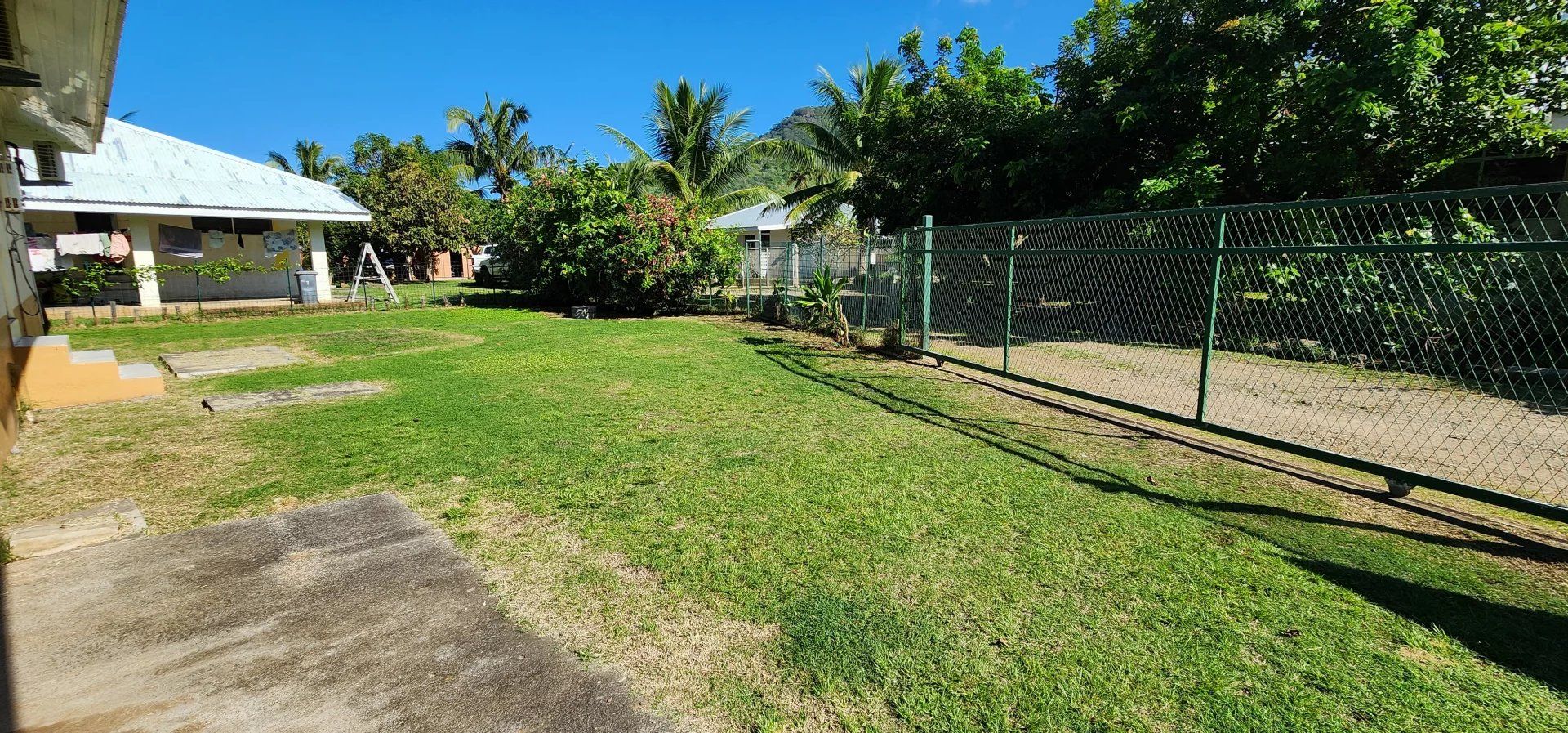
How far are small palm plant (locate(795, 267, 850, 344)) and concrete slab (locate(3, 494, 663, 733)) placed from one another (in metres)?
8.20

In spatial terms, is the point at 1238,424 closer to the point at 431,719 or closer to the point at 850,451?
the point at 850,451

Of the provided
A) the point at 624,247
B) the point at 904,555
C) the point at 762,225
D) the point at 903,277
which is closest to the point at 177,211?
the point at 624,247

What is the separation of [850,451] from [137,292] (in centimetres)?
2246

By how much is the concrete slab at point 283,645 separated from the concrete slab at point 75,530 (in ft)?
0.45

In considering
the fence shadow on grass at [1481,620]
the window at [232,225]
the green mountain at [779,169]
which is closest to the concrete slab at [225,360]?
the window at [232,225]

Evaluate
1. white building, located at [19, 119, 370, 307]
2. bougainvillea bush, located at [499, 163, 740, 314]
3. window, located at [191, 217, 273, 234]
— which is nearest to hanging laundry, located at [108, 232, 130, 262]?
white building, located at [19, 119, 370, 307]

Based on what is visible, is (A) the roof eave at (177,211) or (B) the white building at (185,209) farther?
(B) the white building at (185,209)

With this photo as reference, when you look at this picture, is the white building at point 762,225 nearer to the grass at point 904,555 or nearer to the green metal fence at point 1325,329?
the green metal fence at point 1325,329

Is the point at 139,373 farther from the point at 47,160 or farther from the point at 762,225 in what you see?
the point at 762,225

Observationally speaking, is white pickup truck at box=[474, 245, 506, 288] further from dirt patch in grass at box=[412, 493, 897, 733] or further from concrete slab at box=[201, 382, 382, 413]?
dirt patch in grass at box=[412, 493, 897, 733]

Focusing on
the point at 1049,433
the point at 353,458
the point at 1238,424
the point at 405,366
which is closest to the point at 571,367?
the point at 405,366

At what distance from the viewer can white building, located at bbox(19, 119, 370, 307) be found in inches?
646

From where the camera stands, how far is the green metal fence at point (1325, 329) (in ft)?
14.7

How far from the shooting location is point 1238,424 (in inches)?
233
